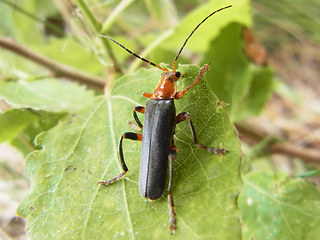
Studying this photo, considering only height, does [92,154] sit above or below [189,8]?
above

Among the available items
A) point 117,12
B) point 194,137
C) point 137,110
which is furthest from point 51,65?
point 194,137

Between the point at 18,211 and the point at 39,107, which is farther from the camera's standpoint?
the point at 39,107

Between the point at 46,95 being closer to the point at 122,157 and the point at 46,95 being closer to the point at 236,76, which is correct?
the point at 122,157

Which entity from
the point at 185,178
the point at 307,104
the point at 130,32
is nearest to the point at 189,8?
the point at 130,32

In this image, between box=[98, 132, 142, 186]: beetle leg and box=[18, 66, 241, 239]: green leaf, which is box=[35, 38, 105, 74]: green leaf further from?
box=[98, 132, 142, 186]: beetle leg

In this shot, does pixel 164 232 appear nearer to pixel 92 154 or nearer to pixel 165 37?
pixel 92 154

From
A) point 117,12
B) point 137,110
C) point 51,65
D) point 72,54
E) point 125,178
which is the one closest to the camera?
point 125,178
